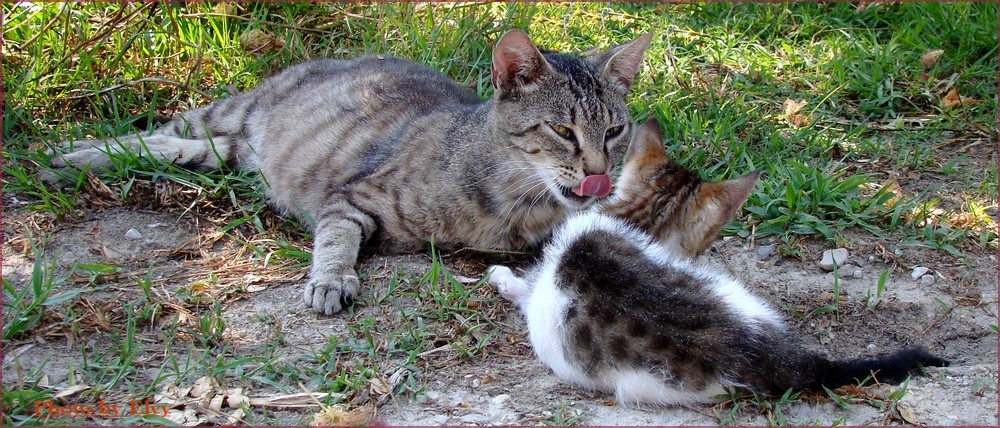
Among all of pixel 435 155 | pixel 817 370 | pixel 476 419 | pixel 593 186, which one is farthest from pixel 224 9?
pixel 817 370

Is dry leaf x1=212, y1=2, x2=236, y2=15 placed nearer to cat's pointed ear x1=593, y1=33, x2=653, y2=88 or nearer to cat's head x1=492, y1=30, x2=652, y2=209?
cat's head x1=492, y1=30, x2=652, y2=209

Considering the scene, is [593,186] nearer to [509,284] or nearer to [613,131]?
[613,131]

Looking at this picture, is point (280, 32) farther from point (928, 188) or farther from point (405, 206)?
point (928, 188)

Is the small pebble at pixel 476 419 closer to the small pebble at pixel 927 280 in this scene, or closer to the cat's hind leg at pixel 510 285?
the cat's hind leg at pixel 510 285

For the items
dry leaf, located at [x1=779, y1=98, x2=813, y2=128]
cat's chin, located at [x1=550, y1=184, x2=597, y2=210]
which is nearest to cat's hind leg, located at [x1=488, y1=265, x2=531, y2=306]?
cat's chin, located at [x1=550, y1=184, x2=597, y2=210]

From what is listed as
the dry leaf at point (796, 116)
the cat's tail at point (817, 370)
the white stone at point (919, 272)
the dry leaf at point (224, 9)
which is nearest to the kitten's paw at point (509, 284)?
the cat's tail at point (817, 370)

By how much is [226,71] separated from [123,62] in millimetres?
603

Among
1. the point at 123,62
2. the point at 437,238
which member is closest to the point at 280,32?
the point at 123,62

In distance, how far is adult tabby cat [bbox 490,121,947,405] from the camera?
2.82 m

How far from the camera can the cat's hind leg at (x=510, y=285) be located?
3.67 meters

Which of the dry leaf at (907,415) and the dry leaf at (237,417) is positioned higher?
the dry leaf at (237,417)

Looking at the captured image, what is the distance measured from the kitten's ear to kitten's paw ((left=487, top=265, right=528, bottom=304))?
70cm

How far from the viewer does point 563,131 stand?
400cm

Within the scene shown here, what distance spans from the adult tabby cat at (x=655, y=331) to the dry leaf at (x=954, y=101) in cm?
277
